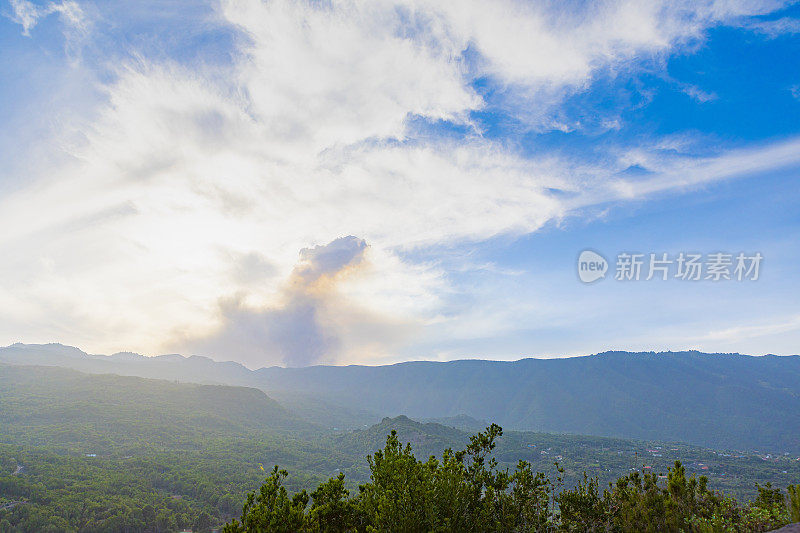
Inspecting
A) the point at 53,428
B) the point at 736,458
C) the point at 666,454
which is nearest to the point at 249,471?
the point at 53,428

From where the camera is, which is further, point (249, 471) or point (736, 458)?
point (736, 458)

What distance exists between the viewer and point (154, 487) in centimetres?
11181

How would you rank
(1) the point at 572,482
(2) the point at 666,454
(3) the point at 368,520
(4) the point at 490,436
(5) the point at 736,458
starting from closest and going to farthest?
(3) the point at 368,520 → (4) the point at 490,436 → (1) the point at 572,482 → (5) the point at 736,458 → (2) the point at 666,454

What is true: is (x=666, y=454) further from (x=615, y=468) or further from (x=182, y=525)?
(x=182, y=525)

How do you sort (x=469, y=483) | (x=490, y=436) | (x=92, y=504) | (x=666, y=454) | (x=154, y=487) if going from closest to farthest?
(x=469, y=483), (x=490, y=436), (x=92, y=504), (x=154, y=487), (x=666, y=454)

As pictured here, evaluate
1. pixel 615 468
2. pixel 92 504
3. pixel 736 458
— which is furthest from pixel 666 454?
pixel 92 504

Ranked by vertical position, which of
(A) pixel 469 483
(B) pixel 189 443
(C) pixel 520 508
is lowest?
(B) pixel 189 443

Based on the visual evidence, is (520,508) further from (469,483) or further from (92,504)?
(92,504)

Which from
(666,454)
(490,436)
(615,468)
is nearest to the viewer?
(490,436)

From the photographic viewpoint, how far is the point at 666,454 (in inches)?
7254

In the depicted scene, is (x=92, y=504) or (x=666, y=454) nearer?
(x=92, y=504)

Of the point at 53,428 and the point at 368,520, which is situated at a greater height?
the point at 368,520

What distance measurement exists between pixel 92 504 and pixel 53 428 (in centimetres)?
12018

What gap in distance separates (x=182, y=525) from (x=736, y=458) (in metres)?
211
